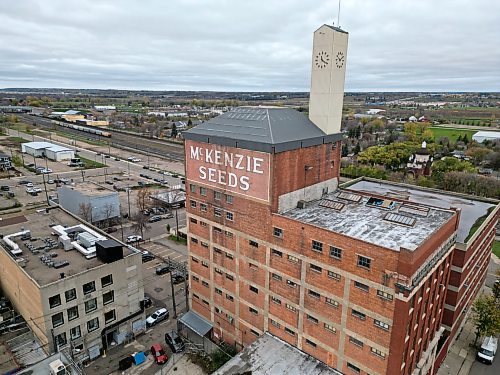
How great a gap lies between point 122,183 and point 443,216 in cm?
9360

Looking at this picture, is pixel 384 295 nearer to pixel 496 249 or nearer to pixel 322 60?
pixel 322 60

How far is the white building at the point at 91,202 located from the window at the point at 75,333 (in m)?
36.0

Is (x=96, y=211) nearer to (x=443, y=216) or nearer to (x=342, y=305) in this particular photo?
(x=342, y=305)

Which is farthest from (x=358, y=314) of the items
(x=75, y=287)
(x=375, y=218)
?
(x=75, y=287)

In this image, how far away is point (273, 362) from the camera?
105 ft

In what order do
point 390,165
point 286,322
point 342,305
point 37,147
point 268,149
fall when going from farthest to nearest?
point 37,147 → point 390,165 → point 286,322 → point 268,149 → point 342,305

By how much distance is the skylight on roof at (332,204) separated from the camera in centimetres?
3559

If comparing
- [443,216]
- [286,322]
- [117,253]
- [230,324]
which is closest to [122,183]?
[117,253]

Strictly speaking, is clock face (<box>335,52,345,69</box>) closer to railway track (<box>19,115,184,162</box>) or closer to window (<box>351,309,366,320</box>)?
window (<box>351,309,366,320</box>)

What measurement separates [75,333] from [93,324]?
6.43 feet

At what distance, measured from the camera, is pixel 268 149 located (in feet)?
105

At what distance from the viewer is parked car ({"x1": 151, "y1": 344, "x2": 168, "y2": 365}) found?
38.2m

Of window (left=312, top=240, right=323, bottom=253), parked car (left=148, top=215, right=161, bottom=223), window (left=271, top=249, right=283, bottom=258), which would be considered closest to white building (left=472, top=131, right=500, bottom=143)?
parked car (left=148, top=215, right=161, bottom=223)

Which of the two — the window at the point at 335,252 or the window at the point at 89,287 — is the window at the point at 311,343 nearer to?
the window at the point at 335,252
